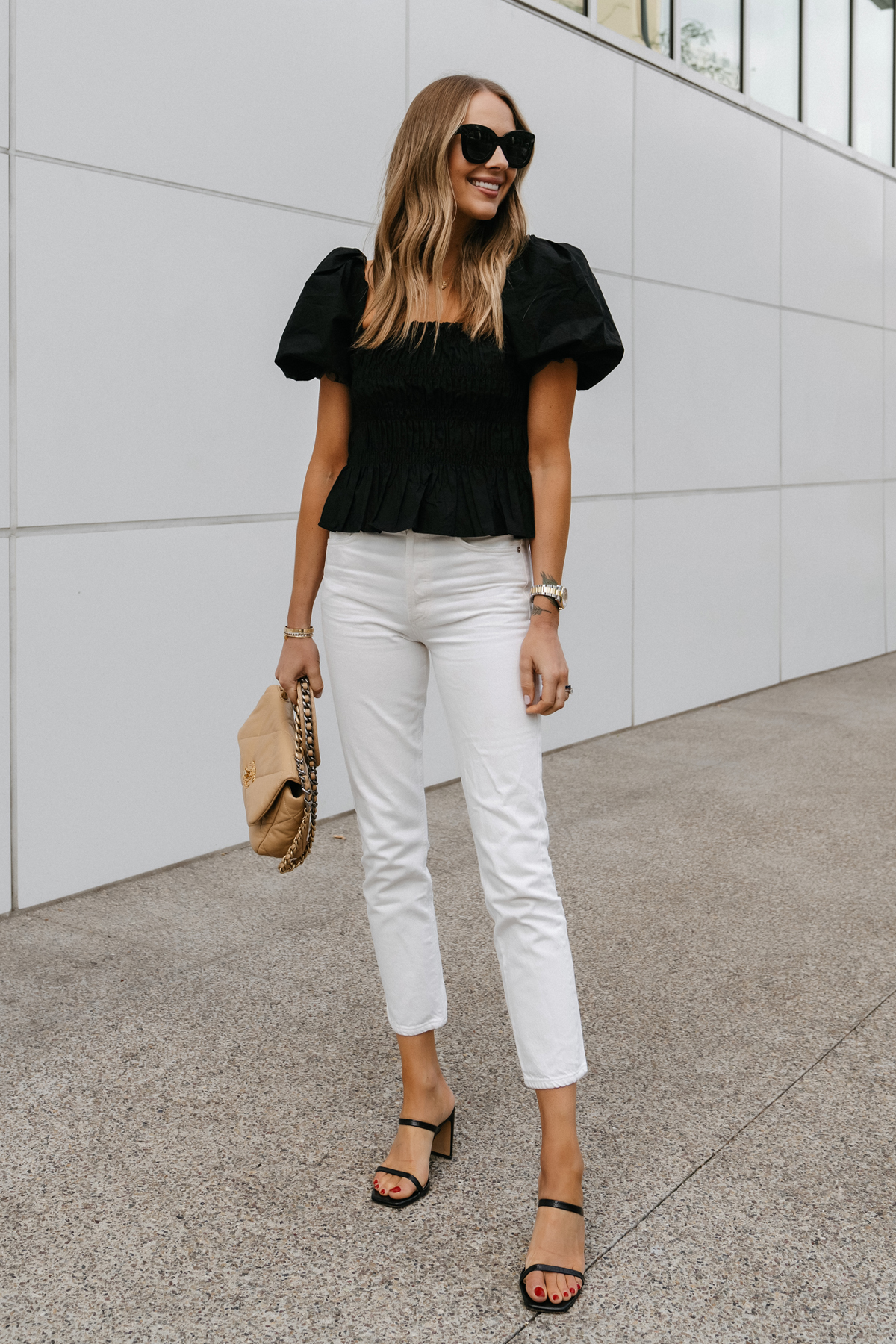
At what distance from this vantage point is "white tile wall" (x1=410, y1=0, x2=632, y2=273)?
616cm

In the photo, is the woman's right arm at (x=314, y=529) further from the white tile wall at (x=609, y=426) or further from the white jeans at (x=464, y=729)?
the white tile wall at (x=609, y=426)

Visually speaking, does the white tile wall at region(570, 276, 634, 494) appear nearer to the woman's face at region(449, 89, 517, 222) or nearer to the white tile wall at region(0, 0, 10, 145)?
the white tile wall at region(0, 0, 10, 145)

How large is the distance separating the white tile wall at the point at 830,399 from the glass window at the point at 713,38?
1667 mm

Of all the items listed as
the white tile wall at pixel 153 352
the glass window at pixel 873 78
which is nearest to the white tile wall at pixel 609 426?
the white tile wall at pixel 153 352

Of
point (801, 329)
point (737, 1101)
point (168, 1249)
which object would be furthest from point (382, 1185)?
point (801, 329)

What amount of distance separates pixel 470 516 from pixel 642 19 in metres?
6.37

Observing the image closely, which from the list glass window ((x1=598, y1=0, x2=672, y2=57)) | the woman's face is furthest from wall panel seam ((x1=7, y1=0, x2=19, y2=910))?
glass window ((x1=598, y1=0, x2=672, y2=57))

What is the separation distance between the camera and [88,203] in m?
4.48

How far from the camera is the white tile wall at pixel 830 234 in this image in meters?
9.21

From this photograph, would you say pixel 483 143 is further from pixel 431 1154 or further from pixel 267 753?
pixel 431 1154

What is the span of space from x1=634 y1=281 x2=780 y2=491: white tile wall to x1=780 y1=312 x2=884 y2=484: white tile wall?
29 cm

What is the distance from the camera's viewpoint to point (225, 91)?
4957 mm

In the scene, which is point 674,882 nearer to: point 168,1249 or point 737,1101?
point 737,1101

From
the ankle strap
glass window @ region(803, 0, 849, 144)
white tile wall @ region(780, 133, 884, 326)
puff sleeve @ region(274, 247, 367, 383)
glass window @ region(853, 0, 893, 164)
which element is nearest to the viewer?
the ankle strap
